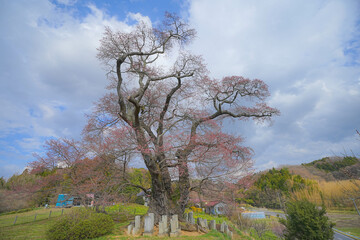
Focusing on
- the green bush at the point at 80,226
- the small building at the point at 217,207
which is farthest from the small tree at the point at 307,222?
the green bush at the point at 80,226

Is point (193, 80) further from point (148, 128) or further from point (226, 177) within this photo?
point (226, 177)

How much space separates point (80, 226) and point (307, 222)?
814 centimetres

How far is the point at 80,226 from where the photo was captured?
573 centimetres

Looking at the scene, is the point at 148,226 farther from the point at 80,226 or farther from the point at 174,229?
the point at 80,226

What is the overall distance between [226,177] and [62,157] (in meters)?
9.46

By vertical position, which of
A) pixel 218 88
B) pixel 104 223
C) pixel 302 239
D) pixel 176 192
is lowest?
pixel 302 239

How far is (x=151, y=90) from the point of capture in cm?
1112

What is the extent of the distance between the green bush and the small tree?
7.16m

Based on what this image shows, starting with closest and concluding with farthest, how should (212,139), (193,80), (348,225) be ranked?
(212,139)
(193,80)
(348,225)

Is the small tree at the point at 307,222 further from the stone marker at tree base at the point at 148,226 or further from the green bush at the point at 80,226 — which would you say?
the green bush at the point at 80,226

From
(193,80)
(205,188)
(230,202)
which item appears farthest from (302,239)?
(193,80)

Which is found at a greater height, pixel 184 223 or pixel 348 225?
pixel 184 223

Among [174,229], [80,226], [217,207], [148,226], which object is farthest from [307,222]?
[217,207]

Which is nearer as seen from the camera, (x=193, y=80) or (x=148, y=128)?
(x=148, y=128)
